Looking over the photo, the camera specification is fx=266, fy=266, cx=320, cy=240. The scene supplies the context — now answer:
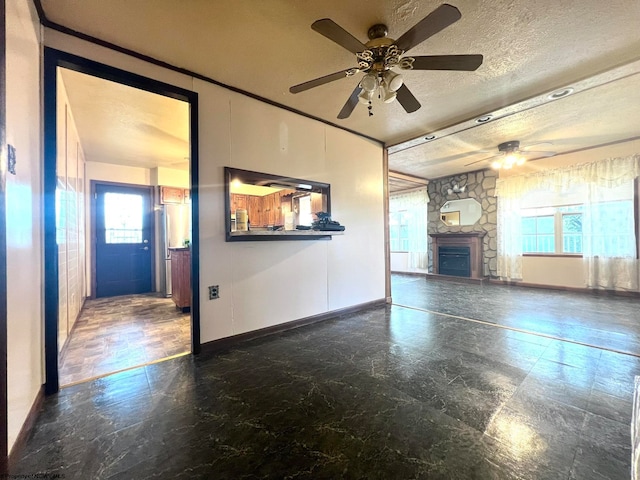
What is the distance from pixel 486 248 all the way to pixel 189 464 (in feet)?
22.3

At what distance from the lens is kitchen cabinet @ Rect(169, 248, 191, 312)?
149 inches

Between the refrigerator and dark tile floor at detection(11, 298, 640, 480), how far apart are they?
3.31 meters

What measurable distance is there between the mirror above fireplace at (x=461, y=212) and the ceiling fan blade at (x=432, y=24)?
568 cm

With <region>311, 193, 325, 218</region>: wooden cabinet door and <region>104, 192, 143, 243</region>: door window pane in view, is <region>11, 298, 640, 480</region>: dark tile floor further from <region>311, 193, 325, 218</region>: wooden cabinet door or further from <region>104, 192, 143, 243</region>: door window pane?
<region>104, 192, 143, 243</region>: door window pane

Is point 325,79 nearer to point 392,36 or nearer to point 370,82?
point 370,82

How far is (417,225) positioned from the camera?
7.55 meters

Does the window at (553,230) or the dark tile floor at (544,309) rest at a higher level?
the window at (553,230)

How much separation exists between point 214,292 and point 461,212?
6.32 metres

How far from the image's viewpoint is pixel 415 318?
3.52 metres

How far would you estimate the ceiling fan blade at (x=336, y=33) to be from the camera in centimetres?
154

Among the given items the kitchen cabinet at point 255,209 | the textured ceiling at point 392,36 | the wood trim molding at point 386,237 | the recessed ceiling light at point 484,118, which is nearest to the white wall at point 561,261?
the textured ceiling at point 392,36

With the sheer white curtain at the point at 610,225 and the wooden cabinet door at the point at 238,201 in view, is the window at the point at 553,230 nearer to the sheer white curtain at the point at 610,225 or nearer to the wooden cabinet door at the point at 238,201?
the sheer white curtain at the point at 610,225

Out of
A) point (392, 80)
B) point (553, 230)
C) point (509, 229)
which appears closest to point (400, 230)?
point (509, 229)

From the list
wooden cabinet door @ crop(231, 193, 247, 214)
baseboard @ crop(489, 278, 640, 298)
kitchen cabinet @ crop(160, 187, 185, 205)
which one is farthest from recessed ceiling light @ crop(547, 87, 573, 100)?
kitchen cabinet @ crop(160, 187, 185, 205)
